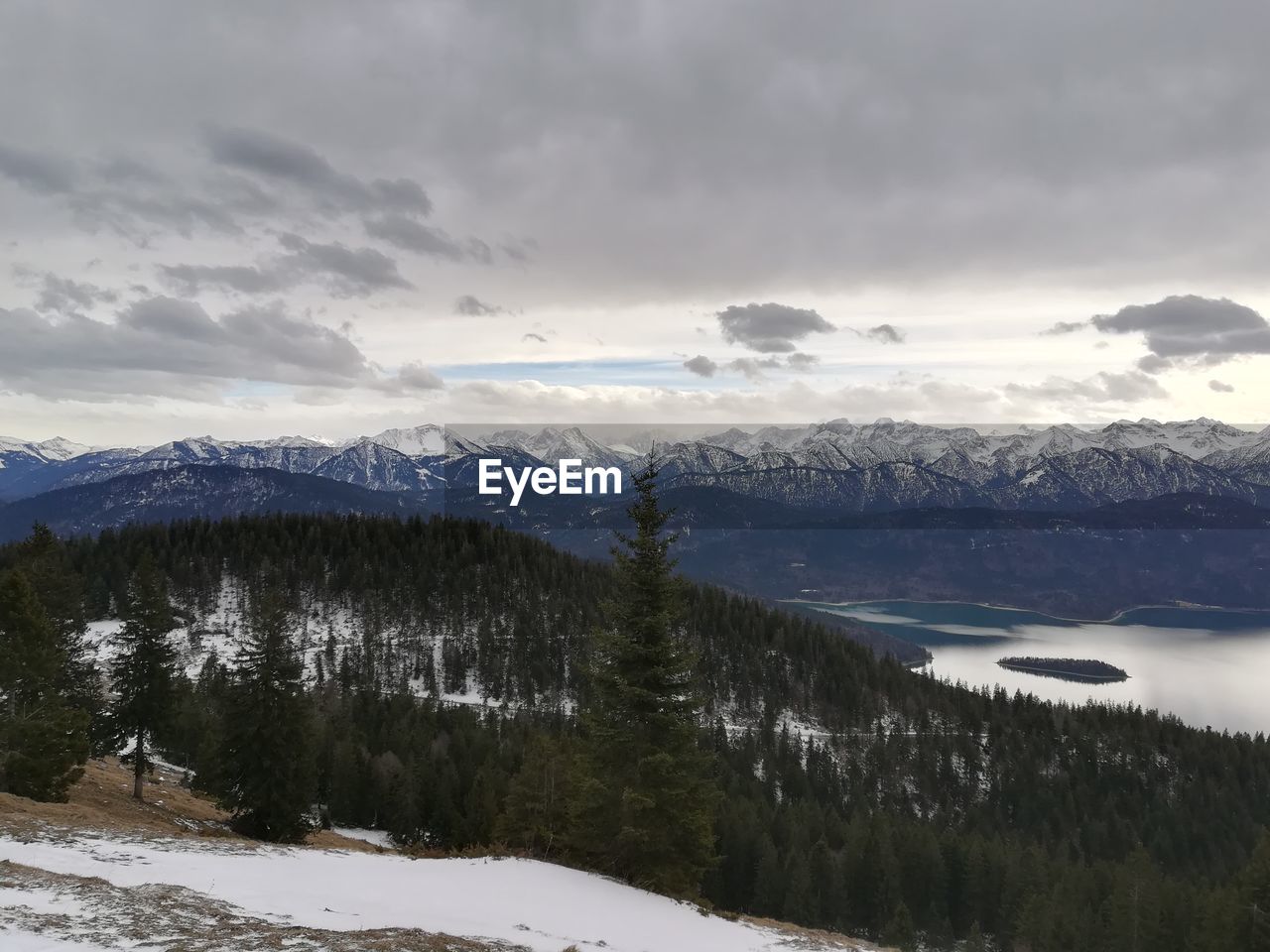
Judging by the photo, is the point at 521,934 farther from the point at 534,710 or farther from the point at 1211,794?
the point at 1211,794

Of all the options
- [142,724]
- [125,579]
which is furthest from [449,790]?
[125,579]

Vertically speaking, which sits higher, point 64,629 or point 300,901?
point 64,629

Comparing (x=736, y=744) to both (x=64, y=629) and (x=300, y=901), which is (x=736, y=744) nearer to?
(x=64, y=629)

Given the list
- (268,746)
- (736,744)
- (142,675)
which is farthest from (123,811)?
(736,744)

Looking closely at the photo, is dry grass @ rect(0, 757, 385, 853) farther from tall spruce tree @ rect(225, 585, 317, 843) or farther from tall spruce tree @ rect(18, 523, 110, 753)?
tall spruce tree @ rect(18, 523, 110, 753)

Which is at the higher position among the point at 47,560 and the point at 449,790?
the point at 47,560

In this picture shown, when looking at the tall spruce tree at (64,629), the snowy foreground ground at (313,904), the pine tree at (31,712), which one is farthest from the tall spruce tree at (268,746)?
the snowy foreground ground at (313,904)

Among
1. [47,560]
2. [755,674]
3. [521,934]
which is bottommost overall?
[755,674]
